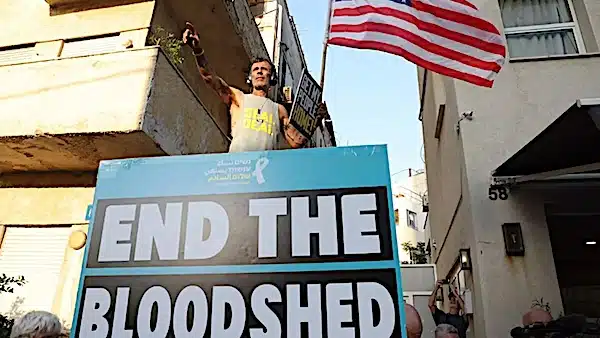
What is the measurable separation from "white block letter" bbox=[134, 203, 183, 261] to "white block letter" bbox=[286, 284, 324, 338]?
40 centimetres

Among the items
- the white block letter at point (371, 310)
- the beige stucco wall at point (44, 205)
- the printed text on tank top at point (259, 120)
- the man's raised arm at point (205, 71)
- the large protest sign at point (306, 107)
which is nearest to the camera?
the white block letter at point (371, 310)

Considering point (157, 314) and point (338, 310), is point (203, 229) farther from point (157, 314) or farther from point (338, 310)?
point (338, 310)

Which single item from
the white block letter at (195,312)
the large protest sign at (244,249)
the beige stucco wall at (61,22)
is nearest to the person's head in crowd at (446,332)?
the large protest sign at (244,249)

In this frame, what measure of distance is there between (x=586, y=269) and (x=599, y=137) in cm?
444

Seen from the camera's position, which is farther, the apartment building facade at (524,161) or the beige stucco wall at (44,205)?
the beige stucco wall at (44,205)

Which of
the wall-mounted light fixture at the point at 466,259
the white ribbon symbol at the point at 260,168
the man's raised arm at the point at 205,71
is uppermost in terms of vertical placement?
the man's raised arm at the point at 205,71

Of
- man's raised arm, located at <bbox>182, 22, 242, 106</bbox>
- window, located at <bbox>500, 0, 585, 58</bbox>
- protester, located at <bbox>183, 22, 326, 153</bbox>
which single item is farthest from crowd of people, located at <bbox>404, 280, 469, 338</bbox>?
window, located at <bbox>500, 0, 585, 58</bbox>

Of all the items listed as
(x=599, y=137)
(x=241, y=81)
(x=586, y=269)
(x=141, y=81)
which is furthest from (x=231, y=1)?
(x=586, y=269)

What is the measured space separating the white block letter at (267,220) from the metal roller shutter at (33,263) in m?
4.06

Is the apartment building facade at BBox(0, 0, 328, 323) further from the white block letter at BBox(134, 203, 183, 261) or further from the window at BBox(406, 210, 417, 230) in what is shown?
the window at BBox(406, 210, 417, 230)

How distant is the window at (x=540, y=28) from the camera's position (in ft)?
17.3

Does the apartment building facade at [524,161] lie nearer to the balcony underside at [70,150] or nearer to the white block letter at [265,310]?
the white block letter at [265,310]

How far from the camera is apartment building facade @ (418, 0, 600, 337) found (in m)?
3.96

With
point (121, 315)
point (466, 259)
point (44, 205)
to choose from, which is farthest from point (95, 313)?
point (44, 205)
